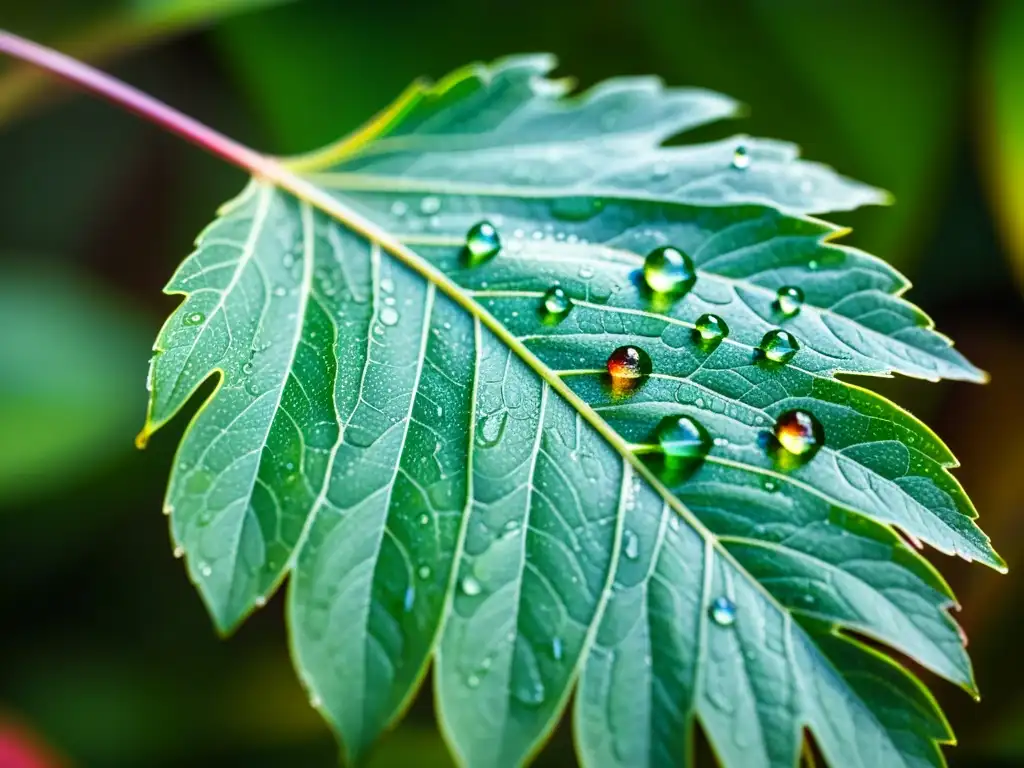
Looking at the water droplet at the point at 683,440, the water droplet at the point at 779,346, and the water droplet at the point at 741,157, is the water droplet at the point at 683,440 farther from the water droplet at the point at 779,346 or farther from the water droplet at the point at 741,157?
the water droplet at the point at 741,157

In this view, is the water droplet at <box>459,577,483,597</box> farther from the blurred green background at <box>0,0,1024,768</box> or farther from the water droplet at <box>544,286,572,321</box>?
the blurred green background at <box>0,0,1024,768</box>

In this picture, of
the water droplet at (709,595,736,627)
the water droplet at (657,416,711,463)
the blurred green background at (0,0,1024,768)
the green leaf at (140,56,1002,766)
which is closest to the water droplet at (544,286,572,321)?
the green leaf at (140,56,1002,766)

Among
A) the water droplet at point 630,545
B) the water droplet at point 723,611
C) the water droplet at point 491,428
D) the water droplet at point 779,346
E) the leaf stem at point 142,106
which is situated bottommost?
the water droplet at point 723,611

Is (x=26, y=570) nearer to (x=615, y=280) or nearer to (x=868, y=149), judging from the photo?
(x=615, y=280)

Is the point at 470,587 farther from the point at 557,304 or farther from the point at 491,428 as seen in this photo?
the point at 557,304

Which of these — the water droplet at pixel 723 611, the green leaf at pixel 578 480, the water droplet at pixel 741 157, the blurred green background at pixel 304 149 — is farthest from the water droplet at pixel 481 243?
the blurred green background at pixel 304 149
